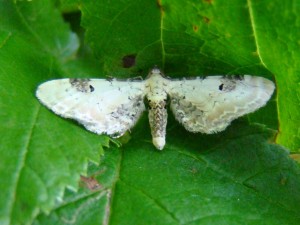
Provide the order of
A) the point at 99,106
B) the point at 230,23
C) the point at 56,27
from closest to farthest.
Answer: the point at 230,23 < the point at 99,106 < the point at 56,27

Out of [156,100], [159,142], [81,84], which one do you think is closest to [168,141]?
[159,142]


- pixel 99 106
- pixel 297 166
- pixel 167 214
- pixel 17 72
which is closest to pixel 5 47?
pixel 17 72

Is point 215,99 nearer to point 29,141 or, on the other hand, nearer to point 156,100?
point 156,100

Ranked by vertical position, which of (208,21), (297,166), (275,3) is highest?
(275,3)

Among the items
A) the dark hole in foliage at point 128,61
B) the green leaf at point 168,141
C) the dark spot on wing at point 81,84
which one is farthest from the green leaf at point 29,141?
the dark hole in foliage at point 128,61

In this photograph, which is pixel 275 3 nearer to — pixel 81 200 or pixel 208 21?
pixel 208 21

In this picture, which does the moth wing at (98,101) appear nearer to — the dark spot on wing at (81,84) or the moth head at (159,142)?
the dark spot on wing at (81,84)

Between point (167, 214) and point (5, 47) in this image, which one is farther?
point (5, 47)

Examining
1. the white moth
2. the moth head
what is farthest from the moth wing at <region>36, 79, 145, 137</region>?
the moth head
